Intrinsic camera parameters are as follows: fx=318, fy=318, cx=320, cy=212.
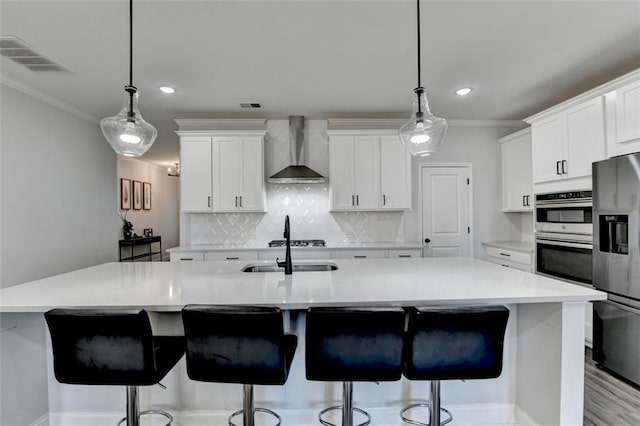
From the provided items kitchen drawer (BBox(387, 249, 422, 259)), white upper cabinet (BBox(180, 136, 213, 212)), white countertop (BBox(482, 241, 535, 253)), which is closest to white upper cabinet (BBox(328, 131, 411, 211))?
kitchen drawer (BBox(387, 249, 422, 259))

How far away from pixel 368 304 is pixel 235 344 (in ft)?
1.99

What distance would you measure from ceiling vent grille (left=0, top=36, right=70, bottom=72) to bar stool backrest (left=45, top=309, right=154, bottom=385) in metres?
2.27

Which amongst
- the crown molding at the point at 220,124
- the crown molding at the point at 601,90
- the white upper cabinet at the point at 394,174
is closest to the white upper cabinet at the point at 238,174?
the crown molding at the point at 220,124

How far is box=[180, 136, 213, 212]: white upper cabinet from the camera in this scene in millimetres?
4152

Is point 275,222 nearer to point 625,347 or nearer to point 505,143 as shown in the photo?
point 505,143

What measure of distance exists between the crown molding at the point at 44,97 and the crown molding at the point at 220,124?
108 cm

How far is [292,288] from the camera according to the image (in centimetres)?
173

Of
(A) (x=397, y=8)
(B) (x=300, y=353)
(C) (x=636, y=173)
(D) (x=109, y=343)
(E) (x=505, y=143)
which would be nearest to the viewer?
(D) (x=109, y=343)

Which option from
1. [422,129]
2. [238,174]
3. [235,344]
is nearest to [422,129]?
[422,129]

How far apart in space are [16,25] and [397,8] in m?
2.56

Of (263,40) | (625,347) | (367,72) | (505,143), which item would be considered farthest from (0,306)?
(505,143)

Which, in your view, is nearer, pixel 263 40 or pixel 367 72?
pixel 263 40

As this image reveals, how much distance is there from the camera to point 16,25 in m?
2.16

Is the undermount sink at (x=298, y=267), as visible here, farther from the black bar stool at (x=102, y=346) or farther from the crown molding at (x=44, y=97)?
the crown molding at (x=44, y=97)
